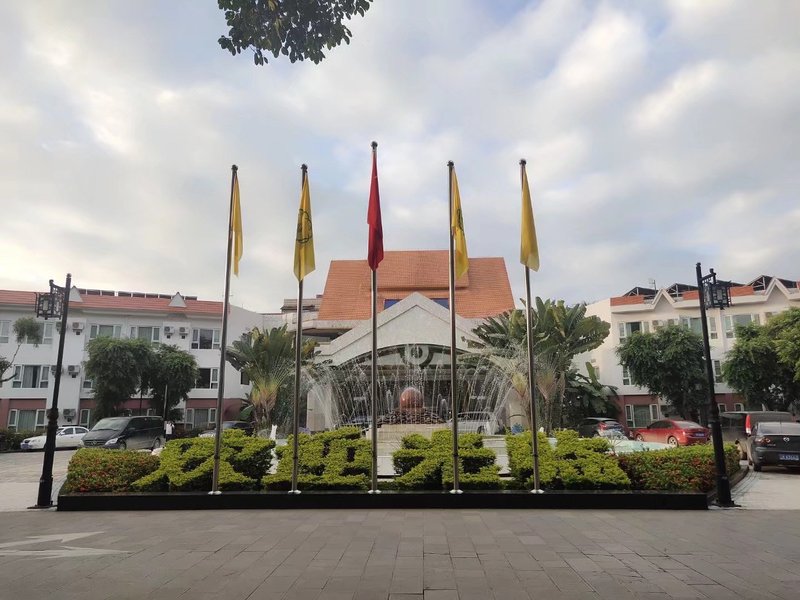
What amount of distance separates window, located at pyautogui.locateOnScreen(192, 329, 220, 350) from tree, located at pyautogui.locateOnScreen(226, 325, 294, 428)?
16.1 meters

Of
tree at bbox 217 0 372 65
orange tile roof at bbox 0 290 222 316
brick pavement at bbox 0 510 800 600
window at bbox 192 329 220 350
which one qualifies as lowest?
brick pavement at bbox 0 510 800 600

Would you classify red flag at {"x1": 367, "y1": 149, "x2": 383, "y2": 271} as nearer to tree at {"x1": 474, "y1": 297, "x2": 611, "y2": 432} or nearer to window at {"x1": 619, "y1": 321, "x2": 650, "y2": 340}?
tree at {"x1": 474, "y1": 297, "x2": 611, "y2": 432}

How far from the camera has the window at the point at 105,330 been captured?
38.6m

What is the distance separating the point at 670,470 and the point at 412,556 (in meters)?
5.85

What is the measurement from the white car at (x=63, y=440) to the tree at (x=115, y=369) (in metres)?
3.26

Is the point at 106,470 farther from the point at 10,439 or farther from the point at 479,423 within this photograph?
the point at 10,439

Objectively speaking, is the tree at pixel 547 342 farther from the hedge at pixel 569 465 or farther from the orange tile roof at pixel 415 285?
the hedge at pixel 569 465

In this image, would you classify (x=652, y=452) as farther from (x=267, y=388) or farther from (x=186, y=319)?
(x=186, y=319)

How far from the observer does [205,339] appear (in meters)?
41.1

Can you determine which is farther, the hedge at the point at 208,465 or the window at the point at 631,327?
the window at the point at 631,327

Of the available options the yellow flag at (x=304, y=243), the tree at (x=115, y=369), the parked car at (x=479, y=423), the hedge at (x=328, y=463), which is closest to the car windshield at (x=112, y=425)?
the tree at (x=115, y=369)

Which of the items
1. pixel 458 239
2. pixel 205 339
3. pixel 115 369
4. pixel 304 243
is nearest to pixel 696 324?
pixel 458 239

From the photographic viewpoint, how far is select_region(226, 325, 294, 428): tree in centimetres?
2448

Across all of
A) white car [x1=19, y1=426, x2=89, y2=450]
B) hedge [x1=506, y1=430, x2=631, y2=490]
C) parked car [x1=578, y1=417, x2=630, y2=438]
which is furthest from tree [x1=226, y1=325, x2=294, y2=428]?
hedge [x1=506, y1=430, x2=631, y2=490]
